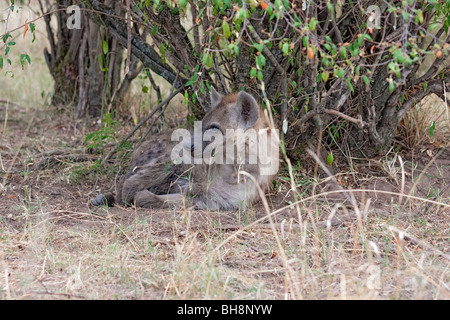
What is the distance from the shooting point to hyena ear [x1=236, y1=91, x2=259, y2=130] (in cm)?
418

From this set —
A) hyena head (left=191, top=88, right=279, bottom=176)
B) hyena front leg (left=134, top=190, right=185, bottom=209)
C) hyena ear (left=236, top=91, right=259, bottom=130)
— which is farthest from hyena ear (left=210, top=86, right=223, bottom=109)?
hyena front leg (left=134, top=190, right=185, bottom=209)

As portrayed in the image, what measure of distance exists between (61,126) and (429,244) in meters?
4.04

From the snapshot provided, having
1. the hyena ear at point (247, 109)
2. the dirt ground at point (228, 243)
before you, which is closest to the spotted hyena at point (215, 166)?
the hyena ear at point (247, 109)

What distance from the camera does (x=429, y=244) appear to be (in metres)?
3.61

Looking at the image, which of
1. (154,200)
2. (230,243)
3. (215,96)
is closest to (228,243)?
(230,243)

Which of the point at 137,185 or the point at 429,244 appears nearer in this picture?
the point at 429,244

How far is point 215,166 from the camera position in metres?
4.52

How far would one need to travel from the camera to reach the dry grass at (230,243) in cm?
299

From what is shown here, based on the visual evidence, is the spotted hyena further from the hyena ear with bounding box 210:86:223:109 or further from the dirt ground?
the dirt ground

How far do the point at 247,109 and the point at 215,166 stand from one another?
1.67 feet

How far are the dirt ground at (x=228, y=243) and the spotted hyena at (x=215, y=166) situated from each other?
19cm

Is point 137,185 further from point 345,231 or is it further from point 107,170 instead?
point 345,231

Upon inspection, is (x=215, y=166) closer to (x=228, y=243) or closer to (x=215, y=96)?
(x=215, y=96)

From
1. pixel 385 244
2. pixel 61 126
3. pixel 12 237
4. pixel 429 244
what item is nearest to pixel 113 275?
pixel 12 237
